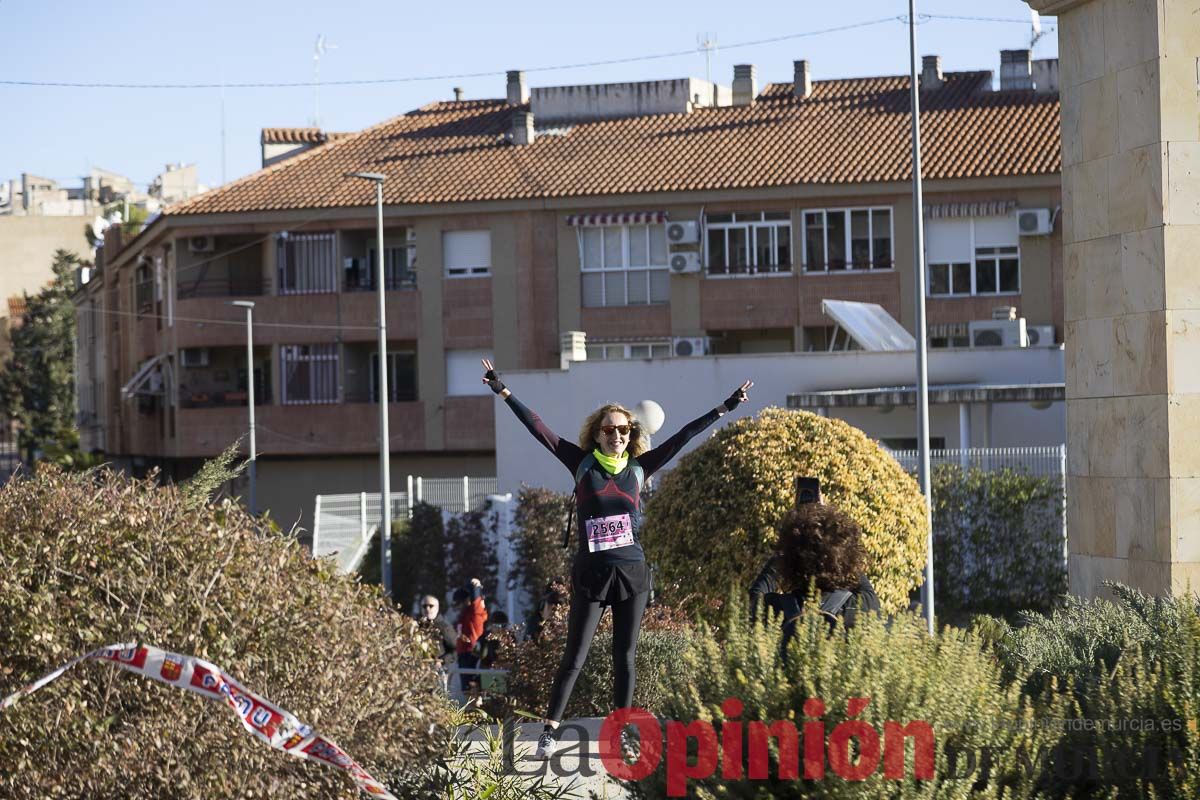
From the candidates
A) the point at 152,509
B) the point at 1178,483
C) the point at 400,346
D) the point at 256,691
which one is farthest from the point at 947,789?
the point at 400,346

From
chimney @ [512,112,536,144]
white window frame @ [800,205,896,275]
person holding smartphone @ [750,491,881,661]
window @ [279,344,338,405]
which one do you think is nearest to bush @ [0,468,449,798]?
person holding smartphone @ [750,491,881,661]

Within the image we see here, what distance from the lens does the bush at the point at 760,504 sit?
42.8 ft

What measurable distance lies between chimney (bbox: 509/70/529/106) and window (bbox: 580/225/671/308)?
28.2ft

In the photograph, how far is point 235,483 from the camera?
47.1m

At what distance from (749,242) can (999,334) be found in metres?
10.7

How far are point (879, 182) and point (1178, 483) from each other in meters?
31.8

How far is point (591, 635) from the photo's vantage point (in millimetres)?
7863

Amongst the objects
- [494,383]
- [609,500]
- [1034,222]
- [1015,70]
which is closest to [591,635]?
[609,500]

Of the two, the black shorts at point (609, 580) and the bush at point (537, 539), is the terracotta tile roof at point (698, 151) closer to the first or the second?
the bush at point (537, 539)

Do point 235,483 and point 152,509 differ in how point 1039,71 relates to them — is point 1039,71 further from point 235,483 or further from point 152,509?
point 152,509

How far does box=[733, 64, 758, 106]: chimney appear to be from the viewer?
4909cm

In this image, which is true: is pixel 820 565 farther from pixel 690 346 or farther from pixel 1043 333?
pixel 690 346

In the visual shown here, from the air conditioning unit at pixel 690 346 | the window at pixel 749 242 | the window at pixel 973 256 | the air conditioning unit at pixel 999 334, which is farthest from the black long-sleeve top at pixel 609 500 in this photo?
the window at pixel 749 242

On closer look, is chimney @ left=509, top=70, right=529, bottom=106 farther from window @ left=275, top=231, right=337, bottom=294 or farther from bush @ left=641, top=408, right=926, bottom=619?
bush @ left=641, top=408, right=926, bottom=619
